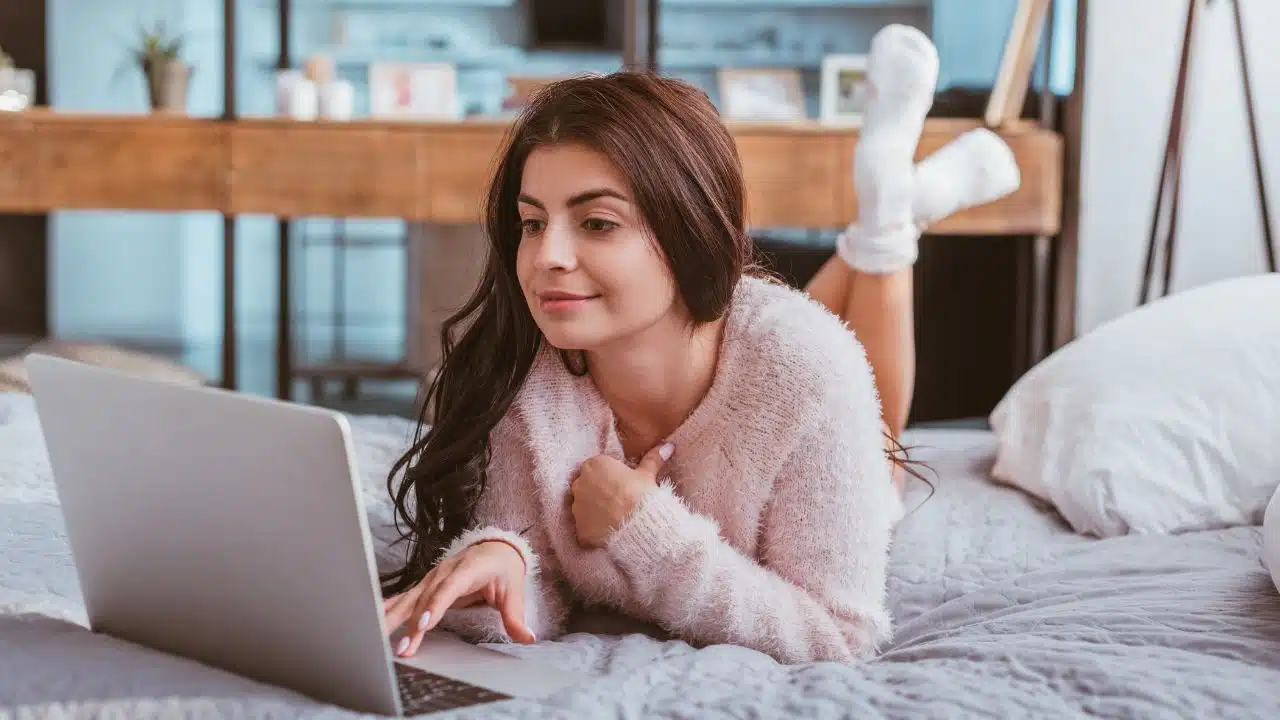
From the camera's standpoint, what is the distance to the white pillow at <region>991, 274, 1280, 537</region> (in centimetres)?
157

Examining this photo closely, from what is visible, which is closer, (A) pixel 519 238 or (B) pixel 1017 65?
(A) pixel 519 238

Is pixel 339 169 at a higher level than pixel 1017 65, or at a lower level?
lower

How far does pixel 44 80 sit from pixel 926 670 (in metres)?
4.77

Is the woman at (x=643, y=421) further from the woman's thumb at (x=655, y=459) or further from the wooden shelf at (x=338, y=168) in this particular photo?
the wooden shelf at (x=338, y=168)

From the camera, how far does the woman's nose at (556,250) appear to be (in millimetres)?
1053

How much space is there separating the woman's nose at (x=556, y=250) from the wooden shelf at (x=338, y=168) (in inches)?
80.4

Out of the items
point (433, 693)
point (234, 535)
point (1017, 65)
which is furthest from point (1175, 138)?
point (234, 535)

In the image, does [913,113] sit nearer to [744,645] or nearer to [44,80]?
[744,645]

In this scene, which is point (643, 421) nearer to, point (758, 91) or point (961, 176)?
point (961, 176)

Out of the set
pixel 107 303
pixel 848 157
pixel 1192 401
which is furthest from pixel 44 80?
pixel 1192 401

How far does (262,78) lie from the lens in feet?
18.3

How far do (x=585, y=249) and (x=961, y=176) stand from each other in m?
0.93

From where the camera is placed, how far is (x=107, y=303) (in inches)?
222

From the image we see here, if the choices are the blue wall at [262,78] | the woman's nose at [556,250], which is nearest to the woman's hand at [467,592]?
the woman's nose at [556,250]
